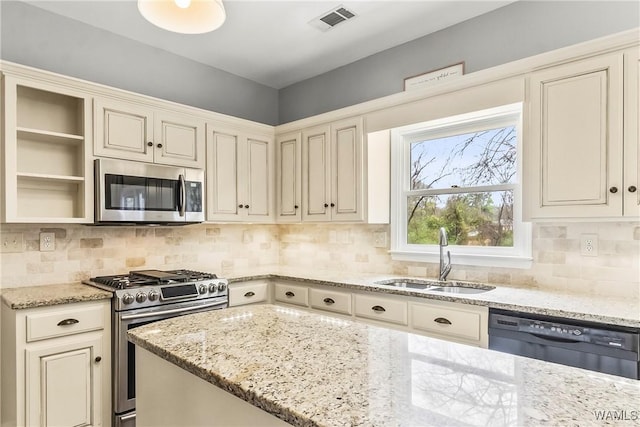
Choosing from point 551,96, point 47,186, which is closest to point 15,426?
point 47,186

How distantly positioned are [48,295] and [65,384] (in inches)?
20.3

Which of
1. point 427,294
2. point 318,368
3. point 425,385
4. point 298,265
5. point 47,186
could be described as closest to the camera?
point 425,385

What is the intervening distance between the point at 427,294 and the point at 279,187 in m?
1.87

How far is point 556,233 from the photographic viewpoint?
8.12ft

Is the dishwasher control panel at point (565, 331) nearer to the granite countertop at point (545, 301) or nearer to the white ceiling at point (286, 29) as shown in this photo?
the granite countertop at point (545, 301)

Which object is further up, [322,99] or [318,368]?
[322,99]

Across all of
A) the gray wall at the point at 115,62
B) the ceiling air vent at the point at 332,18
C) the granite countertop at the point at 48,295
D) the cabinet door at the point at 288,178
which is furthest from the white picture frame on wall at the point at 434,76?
the granite countertop at the point at 48,295

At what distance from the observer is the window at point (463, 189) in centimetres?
277

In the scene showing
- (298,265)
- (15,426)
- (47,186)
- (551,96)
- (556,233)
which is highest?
(551,96)

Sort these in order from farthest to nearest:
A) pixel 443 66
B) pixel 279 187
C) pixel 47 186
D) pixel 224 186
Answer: pixel 279 187
pixel 224 186
pixel 443 66
pixel 47 186

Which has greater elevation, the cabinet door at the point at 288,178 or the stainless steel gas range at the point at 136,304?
the cabinet door at the point at 288,178

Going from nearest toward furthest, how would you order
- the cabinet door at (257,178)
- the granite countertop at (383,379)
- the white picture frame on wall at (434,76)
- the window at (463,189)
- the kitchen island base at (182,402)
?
1. the granite countertop at (383,379)
2. the kitchen island base at (182,402)
3. the window at (463,189)
4. the white picture frame on wall at (434,76)
5. the cabinet door at (257,178)

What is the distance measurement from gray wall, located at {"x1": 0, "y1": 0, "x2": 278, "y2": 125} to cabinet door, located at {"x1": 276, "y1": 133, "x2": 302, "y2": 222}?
63cm

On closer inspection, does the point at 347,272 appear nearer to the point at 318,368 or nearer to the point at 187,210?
the point at 187,210
